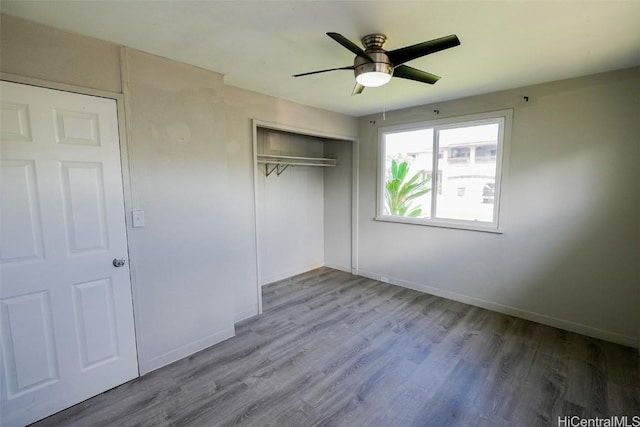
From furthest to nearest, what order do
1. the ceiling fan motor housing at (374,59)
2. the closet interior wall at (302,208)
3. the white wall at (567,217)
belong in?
the closet interior wall at (302,208)
the white wall at (567,217)
the ceiling fan motor housing at (374,59)

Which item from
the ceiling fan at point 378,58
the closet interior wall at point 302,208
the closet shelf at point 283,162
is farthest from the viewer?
the closet interior wall at point 302,208

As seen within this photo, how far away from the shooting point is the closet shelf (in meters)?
3.89

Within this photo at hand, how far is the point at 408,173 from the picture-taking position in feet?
13.6

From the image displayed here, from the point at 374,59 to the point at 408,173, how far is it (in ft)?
8.18

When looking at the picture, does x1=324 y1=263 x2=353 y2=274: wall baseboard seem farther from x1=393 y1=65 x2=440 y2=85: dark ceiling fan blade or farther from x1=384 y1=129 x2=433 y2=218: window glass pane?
x1=393 y1=65 x2=440 y2=85: dark ceiling fan blade

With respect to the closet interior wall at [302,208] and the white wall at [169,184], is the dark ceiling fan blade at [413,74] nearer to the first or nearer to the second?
the white wall at [169,184]

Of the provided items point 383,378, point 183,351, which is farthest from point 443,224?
Answer: point 183,351

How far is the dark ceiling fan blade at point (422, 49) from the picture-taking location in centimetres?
159

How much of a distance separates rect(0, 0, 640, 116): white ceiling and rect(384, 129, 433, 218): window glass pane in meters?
1.24

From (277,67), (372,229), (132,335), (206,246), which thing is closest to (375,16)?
(277,67)

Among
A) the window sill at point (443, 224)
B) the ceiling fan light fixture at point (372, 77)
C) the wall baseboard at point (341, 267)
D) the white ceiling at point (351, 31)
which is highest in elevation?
the white ceiling at point (351, 31)

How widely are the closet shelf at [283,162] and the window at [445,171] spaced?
92 centimetres

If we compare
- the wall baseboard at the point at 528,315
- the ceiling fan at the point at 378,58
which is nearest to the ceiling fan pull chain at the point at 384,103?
the ceiling fan at the point at 378,58

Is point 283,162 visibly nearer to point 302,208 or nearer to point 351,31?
point 302,208
